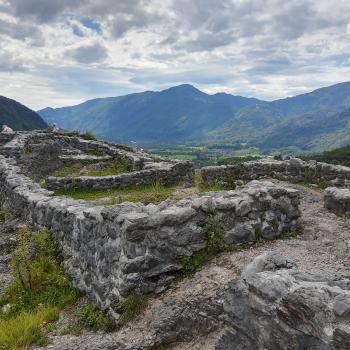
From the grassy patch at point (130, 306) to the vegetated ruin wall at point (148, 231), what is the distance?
17cm

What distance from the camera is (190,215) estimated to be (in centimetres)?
1079

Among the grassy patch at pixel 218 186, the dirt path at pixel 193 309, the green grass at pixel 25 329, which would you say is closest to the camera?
the dirt path at pixel 193 309

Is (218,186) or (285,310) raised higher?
(285,310)

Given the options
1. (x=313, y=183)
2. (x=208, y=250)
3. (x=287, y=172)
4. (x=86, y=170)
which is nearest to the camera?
(x=208, y=250)

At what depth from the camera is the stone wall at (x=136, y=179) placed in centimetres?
2243

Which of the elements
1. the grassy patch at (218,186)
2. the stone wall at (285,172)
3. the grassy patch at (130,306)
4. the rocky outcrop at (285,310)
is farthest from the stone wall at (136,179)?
the rocky outcrop at (285,310)

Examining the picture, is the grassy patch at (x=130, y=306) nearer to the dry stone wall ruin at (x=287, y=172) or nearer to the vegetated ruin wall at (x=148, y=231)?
the vegetated ruin wall at (x=148, y=231)

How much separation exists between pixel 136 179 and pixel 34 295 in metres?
12.1

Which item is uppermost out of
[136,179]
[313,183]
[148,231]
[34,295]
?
[148,231]

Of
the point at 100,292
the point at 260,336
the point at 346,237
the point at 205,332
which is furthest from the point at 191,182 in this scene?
the point at 260,336

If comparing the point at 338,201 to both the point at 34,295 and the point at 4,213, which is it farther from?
the point at 4,213

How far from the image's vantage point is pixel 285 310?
19.8 feet

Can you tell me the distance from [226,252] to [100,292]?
3.53 metres

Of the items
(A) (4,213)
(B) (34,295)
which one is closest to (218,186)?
(A) (4,213)
